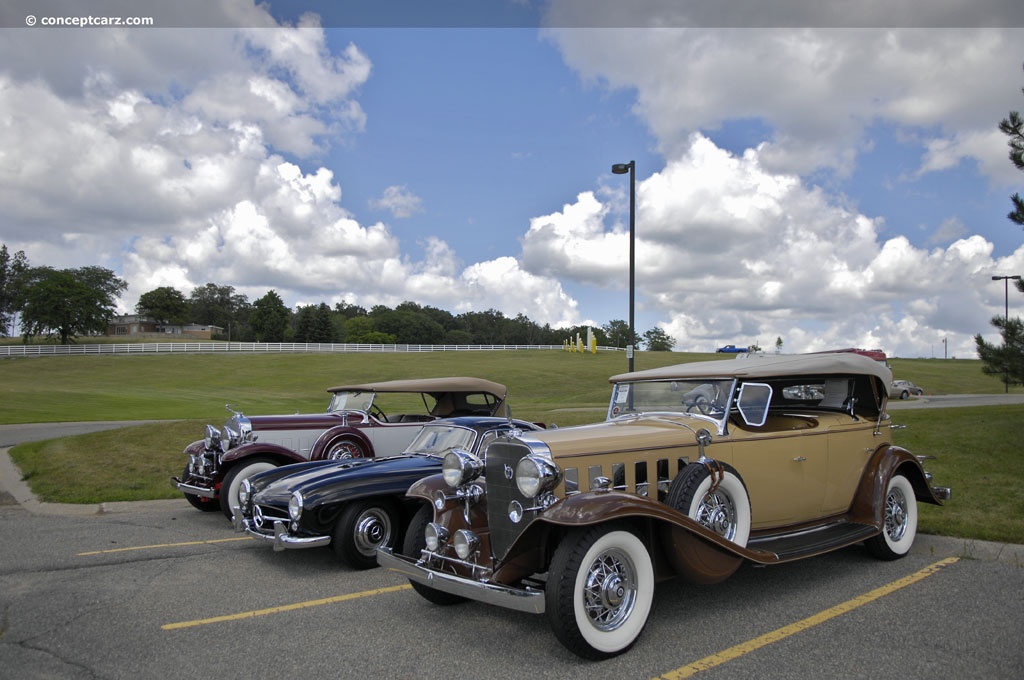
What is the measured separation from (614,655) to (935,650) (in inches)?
76.5

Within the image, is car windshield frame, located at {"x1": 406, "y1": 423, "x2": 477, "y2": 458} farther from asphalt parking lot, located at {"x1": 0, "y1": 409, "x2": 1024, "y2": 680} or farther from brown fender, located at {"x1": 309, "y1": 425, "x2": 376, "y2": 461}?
brown fender, located at {"x1": 309, "y1": 425, "x2": 376, "y2": 461}

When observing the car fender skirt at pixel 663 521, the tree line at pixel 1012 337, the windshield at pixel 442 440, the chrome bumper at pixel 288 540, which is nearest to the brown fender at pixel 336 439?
the windshield at pixel 442 440

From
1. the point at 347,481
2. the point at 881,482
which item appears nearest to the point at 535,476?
the point at 347,481

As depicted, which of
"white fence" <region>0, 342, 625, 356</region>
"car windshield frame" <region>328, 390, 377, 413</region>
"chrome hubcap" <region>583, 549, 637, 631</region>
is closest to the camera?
"chrome hubcap" <region>583, 549, 637, 631</region>

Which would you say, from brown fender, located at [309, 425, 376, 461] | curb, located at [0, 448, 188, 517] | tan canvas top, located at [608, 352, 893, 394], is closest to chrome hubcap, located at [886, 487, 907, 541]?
tan canvas top, located at [608, 352, 893, 394]

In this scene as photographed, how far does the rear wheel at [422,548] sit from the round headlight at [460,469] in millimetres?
361

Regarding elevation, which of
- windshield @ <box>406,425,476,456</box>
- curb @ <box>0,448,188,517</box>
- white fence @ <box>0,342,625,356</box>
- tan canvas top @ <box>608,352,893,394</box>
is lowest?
curb @ <box>0,448,188,517</box>

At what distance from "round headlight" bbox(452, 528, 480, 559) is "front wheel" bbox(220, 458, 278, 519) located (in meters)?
4.31

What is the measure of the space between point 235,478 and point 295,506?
2576 millimetres

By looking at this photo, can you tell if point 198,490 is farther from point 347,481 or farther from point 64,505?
point 347,481

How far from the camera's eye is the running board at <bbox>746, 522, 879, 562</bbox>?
5.20 metres

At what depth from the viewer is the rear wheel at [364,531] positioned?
627cm

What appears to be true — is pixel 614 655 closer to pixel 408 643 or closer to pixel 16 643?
pixel 408 643

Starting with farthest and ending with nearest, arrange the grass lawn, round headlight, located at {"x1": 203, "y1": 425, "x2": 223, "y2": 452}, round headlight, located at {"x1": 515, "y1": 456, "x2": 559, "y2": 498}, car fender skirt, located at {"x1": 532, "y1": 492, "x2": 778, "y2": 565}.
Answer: the grass lawn < round headlight, located at {"x1": 203, "y1": 425, "x2": 223, "y2": 452} < round headlight, located at {"x1": 515, "y1": 456, "x2": 559, "y2": 498} < car fender skirt, located at {"x1": 532, "y1": 492, "x2": 778, "y2": 565}
